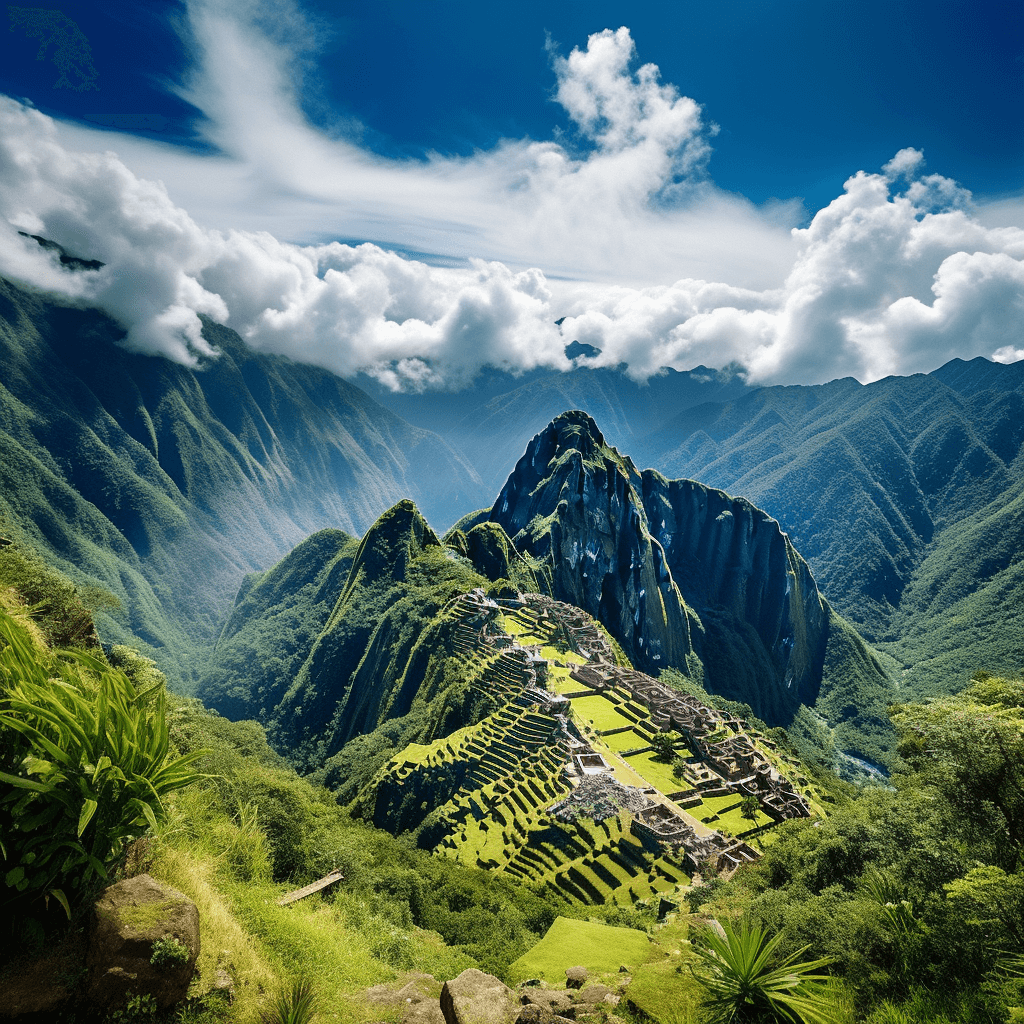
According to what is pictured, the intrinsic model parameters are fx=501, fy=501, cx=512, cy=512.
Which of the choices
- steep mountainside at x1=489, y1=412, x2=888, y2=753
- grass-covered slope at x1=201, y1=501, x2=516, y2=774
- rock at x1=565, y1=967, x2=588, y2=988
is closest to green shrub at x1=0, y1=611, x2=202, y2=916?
rock at x1=565, y1=967, x2=588, y2=988

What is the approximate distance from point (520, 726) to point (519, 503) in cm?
10033

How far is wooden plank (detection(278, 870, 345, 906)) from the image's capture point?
1145cm

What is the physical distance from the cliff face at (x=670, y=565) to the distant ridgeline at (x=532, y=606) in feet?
1.58

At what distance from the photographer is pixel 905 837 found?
1405 centimetres

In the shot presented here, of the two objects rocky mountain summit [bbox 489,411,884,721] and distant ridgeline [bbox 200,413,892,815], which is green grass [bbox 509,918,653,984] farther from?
rocky mountain summit [bbox 489,411,884,721]

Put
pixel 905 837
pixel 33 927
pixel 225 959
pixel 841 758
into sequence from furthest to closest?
pixel 841 758 → pixel 905 837 → pixel 225 959 → pixel 33 927

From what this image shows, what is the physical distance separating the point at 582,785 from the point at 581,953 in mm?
21152

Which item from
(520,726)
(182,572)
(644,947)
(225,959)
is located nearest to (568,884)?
(520,726)

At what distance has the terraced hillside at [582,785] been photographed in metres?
29.8

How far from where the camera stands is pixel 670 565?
176 metres

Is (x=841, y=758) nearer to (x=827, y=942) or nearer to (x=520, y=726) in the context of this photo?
(x=520, y=726)

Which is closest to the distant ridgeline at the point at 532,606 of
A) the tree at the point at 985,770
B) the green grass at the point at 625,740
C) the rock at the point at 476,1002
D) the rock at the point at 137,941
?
the green grass at the point at 625,740

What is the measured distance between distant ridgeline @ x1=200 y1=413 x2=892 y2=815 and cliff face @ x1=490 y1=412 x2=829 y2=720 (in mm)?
482

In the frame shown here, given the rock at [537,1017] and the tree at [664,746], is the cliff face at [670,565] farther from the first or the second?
the rock at [537,1017]
